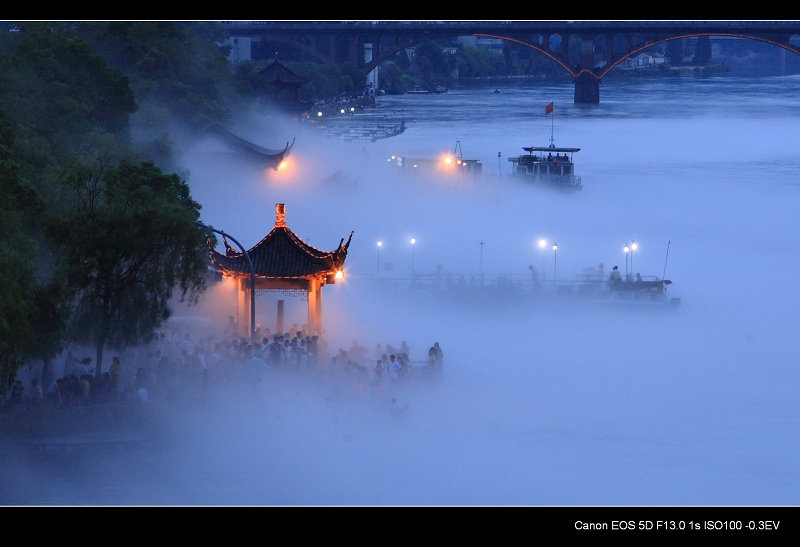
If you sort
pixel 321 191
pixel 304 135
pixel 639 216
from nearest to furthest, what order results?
pixel 321 191 → pixel 639 216 → pixel 304 135

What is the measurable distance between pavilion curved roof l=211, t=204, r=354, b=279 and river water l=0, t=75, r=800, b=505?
2.68m

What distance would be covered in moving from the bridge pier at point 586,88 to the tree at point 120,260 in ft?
220

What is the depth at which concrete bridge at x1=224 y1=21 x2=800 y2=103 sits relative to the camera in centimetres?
7125

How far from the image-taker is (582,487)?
21.5 meters

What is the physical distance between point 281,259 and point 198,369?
461 centimetres

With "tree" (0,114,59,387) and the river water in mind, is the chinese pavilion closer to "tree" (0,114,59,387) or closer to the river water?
the river water

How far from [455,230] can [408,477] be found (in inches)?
1333

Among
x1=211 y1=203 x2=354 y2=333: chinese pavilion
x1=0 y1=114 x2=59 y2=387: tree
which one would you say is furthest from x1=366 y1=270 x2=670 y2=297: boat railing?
x1=0 y1=114 x2=59 y2=387: tree

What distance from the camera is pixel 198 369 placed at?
20.0 m

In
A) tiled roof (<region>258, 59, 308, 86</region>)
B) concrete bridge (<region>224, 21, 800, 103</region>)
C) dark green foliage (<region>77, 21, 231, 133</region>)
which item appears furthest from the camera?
tiled roof (<region>258, 59, 308, 86</region>)
